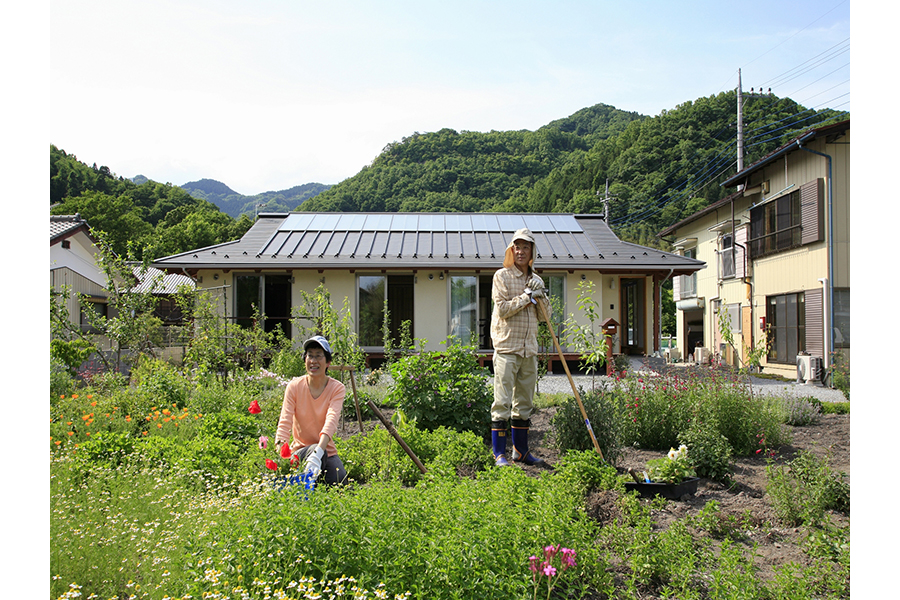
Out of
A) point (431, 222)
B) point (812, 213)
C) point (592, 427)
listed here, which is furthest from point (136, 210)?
point (592, 427)

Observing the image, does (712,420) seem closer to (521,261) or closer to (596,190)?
(521,261)

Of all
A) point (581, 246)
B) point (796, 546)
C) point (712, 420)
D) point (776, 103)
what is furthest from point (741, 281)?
point (796, 546)

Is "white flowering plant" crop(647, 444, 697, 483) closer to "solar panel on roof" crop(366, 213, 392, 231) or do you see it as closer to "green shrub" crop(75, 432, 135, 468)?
"green shrub" crop(75, 432, 135, 468)

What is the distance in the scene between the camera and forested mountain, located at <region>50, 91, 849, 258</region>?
28078mm

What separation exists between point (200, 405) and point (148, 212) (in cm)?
4996

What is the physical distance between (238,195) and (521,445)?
469 ft

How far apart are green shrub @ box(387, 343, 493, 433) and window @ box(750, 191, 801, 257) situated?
12.7 meters

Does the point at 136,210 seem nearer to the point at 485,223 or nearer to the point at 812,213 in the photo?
the point at 485,223

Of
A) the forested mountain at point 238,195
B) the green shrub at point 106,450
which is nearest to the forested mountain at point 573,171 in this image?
the green shrub at point 106,450

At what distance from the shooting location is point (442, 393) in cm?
A: 569

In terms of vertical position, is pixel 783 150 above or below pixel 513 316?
above

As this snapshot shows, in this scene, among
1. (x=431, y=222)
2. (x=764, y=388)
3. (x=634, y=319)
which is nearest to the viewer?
(x=764, y=388)

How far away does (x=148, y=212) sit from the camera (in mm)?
48344

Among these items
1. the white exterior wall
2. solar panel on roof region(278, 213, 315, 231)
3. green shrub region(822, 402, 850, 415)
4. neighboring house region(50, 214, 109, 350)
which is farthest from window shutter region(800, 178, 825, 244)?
neighboring house region(50, 214, 109, 350)
